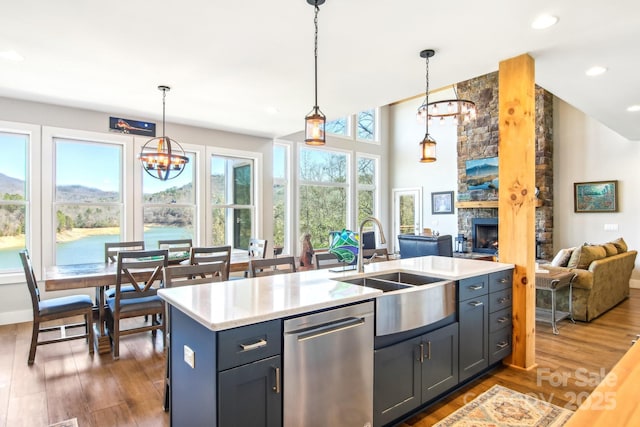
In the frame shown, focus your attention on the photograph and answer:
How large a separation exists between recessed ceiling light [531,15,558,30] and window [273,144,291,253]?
5.62m

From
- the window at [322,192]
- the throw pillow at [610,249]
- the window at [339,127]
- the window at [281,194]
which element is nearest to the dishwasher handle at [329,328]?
the throw pillow at [610,249]

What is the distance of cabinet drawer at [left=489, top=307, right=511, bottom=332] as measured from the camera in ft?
9.57

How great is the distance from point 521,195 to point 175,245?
4317 mm

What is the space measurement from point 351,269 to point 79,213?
13.8ft

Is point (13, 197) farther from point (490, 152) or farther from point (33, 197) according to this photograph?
point (490, 152)

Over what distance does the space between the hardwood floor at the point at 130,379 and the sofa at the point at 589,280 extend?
44cm

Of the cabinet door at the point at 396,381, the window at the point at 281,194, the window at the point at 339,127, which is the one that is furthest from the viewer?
the window at the point at 339,127

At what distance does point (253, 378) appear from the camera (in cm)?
159

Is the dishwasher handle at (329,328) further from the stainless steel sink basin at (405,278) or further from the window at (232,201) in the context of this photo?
the window at (232,201)

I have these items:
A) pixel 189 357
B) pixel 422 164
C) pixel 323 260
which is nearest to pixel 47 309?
pixel 189 357

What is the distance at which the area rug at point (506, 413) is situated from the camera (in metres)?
2.28

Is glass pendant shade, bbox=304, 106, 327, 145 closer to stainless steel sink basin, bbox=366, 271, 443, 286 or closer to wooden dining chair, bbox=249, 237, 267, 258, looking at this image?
stainless steel sink basin, bbox=366, 271, 443, 286

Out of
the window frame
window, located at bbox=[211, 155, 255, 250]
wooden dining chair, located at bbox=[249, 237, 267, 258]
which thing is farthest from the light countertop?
window, located at bbox=[211, 155, 255, 250]

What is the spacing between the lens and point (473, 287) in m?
2.73
